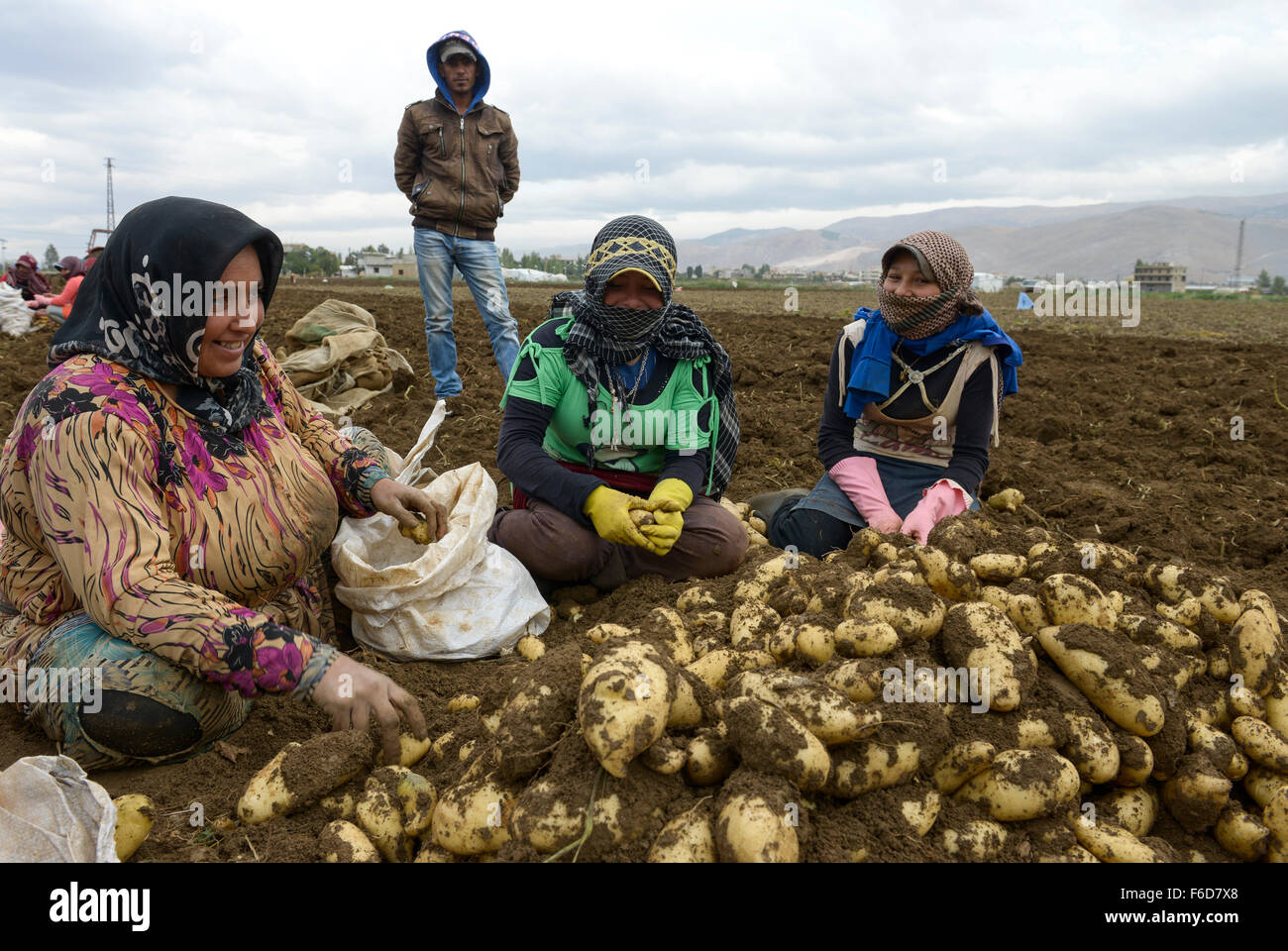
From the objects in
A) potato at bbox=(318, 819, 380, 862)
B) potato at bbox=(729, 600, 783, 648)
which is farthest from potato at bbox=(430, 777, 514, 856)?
potato at bbox=(729, 600, 783, 648)

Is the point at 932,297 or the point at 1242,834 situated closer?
the point at 1242,834

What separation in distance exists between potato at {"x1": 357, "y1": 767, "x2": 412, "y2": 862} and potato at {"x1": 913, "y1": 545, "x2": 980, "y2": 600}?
149 centimetres

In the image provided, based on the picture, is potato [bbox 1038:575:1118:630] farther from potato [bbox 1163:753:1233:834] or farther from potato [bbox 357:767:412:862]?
potato [bbox 357:767:412:862]

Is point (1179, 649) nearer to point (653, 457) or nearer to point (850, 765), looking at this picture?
point (850, 765)

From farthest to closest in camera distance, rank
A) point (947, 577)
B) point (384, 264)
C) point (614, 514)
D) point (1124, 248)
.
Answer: point (1124, 248) < point (384, 264) < point (614, 514) < point (947, 577)

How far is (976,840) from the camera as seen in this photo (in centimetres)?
164

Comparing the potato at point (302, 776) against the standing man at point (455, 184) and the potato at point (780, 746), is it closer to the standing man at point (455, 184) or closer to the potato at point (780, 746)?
the potato at point (780, 746)

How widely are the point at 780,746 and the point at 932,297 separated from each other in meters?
2.02

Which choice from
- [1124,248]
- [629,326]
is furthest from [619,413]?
[1124,248]

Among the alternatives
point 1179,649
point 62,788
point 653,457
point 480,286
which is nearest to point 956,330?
point 653,457

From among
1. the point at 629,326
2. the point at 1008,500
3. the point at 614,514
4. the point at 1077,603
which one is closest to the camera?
the point at 1077,603

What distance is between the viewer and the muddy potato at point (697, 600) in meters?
2.48

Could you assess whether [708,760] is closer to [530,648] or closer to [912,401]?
[530,648]

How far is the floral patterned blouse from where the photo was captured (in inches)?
67.1
